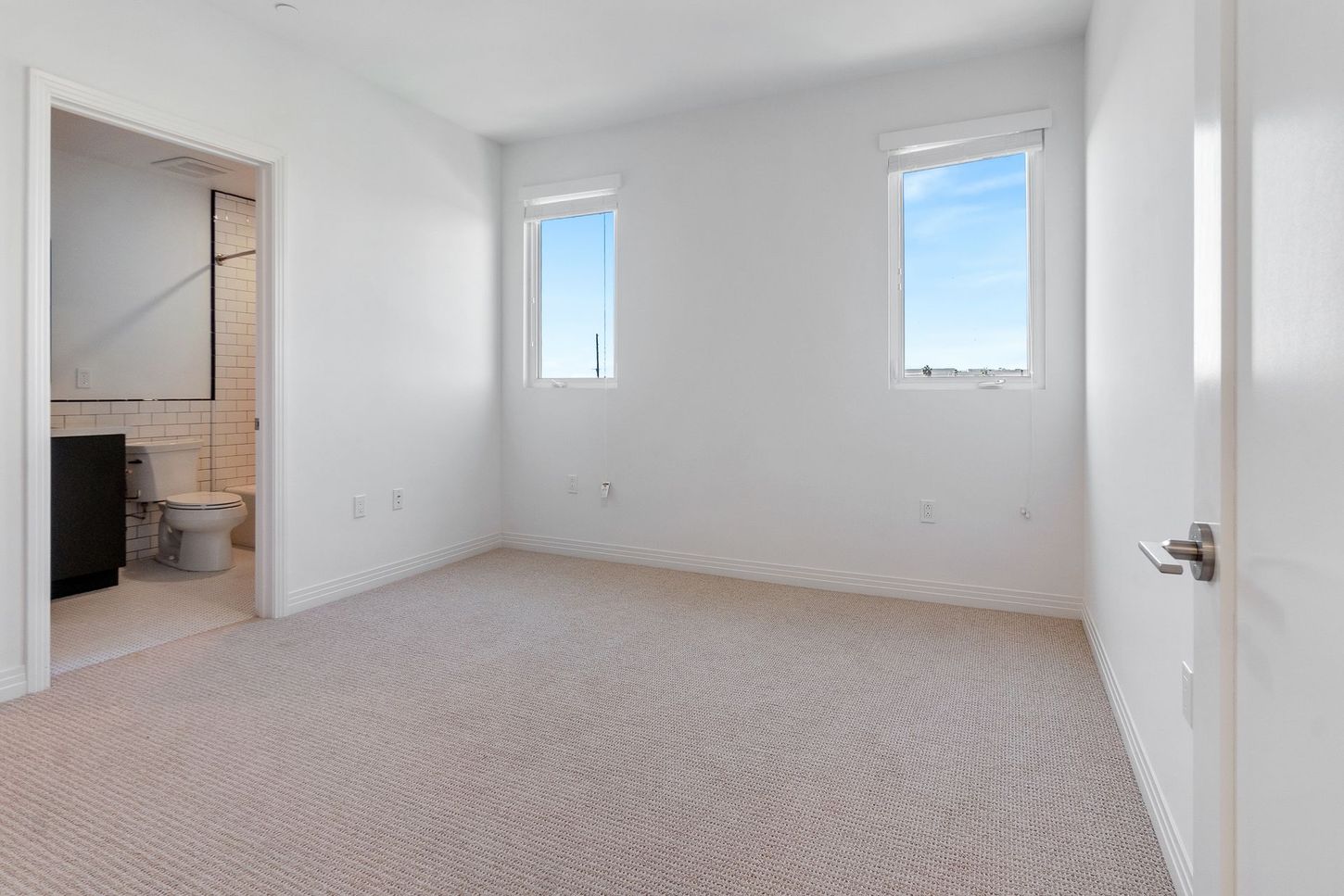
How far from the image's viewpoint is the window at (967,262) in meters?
3.46

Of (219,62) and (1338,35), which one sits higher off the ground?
(219,62)

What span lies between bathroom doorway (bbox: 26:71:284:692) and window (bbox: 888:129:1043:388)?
3.08 m

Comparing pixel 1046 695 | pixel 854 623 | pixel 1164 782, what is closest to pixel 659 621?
pixel 854 623

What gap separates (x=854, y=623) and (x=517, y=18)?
3.13 m

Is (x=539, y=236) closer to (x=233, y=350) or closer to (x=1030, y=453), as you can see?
(x=233, y=350)

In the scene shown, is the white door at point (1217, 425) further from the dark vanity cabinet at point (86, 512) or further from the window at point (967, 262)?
the dark vanity cabinet at point (86, 512)

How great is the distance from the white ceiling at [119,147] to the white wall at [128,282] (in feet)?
0.34

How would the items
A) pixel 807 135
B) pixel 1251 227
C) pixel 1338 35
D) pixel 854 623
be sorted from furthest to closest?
pixel 807 135, pixel 854 623, pixel 1251 227, pixel 1338 35

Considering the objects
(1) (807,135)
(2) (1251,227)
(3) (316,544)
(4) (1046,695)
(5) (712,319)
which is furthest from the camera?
(5) (712,319)

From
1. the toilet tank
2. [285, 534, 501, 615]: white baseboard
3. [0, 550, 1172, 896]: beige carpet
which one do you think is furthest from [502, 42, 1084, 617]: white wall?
the toilet tank

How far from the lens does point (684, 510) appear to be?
4281mm

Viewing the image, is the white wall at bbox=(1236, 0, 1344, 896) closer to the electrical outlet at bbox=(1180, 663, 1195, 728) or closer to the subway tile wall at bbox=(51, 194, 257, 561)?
the electrical outlet at bbox=(1180, 663, 1195, 728)

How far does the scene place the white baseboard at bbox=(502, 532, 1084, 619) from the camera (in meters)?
3.46

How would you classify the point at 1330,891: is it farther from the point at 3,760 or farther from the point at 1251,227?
the point at 3,760
